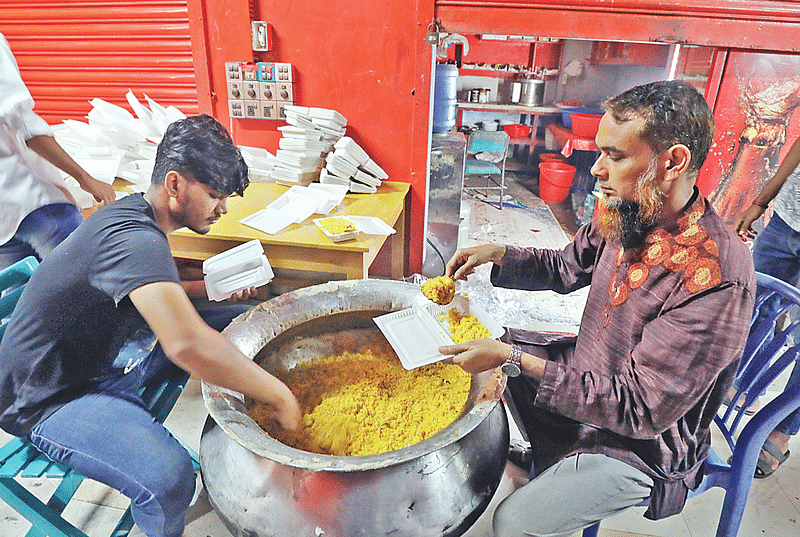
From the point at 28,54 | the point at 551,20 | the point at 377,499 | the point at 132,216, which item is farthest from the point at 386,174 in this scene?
the point at 28,54

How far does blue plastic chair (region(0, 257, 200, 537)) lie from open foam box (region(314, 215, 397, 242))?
1007 mm

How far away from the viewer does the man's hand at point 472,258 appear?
6.63ft

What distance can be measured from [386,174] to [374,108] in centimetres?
46

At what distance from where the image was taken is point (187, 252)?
2627 millimetres

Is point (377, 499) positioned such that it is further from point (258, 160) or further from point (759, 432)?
point (258, 160)

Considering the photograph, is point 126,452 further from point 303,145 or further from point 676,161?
point 303,145

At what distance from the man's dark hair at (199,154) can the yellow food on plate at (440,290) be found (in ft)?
2.72

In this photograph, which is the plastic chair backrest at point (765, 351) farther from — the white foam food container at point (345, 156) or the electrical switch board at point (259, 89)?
the electrical switch board at point (259, 89)

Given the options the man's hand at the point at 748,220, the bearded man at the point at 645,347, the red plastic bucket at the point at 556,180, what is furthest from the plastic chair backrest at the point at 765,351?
the red plastic bucket at the point at 556,180

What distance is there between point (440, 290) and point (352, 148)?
162 centimetres

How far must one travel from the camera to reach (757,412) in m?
1.55

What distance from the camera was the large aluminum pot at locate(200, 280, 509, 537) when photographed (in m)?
1.22

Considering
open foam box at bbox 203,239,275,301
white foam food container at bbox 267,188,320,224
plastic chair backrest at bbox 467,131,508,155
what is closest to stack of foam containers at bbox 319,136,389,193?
white foam food container at bbox 267,188,320,224

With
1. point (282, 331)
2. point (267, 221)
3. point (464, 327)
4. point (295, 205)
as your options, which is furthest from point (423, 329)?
point (295, 205)
